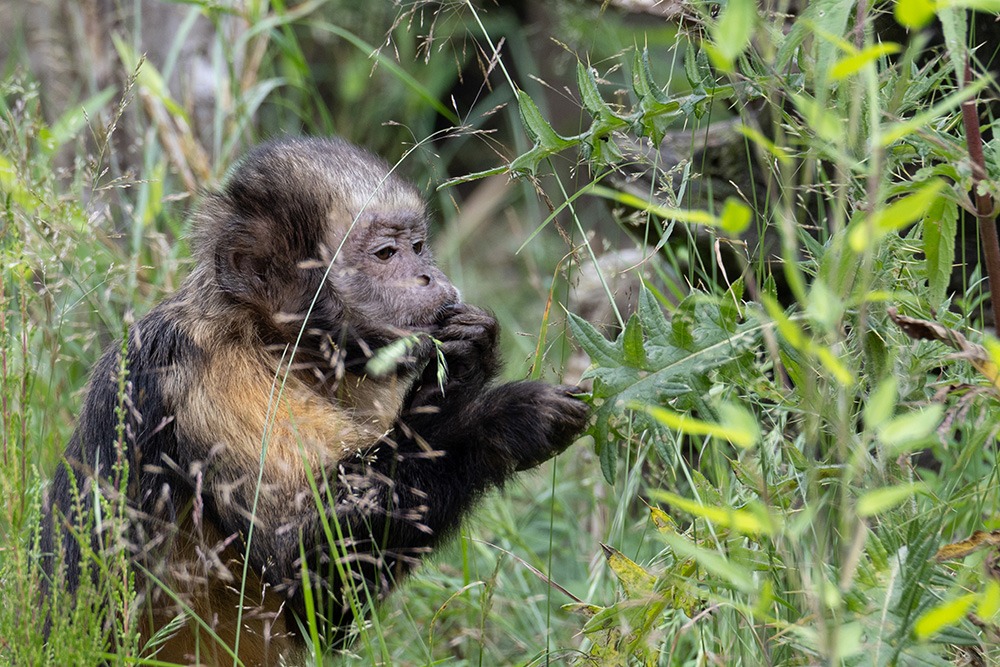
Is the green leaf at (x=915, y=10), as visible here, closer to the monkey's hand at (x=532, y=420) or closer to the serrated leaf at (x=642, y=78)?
the serrated leaf at (x=642, y=78)

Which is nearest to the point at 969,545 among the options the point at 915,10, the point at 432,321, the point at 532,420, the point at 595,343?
the point at 595,343

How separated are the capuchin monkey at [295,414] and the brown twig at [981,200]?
1030 mm

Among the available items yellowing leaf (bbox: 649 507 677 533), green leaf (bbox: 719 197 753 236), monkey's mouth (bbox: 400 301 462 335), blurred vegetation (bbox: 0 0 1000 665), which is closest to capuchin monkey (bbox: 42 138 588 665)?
→ monkey's mouth (bbox: 400 301 462 335)

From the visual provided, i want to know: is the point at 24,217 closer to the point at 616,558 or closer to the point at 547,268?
the point at 616,558

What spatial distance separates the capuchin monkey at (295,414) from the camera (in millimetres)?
2695

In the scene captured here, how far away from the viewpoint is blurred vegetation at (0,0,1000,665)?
1.56m

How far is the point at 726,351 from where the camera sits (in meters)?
2.26

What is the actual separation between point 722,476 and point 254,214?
157cm

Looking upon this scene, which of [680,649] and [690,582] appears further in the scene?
[680,649]

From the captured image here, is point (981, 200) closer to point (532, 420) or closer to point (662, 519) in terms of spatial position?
point (662, 519)

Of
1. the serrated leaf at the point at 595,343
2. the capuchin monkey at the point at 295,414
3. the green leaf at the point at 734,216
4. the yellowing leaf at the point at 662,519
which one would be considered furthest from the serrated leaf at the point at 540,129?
the green leaf at the point at 734,216

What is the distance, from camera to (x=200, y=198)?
3533mm

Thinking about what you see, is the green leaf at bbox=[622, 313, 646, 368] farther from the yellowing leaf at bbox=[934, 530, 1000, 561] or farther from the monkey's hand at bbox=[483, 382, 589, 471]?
the yellowing leaf at bbox=[934, 530, 1000, 561]

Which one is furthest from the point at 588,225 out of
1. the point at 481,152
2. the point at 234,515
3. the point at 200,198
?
the point at 234,515
